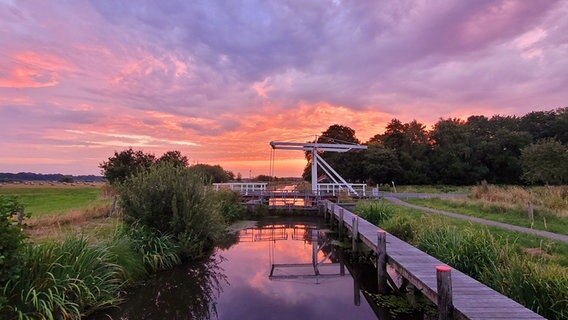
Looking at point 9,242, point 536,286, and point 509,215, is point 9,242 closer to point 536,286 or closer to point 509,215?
point 536,286

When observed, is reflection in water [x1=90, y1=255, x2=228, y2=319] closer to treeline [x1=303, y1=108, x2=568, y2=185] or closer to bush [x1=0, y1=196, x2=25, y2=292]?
bush [x1=0, y1=196, x2=25, y2=292]

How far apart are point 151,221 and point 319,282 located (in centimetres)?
603

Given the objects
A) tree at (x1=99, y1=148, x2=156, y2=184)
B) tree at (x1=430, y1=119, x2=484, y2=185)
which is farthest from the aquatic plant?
tree at (x1=430, y1=119, x2=484, y2=185)

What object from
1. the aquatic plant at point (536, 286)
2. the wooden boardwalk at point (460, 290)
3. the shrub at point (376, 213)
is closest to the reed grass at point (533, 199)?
the shrub at point (376, 213)

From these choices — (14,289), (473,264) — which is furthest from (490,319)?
(14,289)

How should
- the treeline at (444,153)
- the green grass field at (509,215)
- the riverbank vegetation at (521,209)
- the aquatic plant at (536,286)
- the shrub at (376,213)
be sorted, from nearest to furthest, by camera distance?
1. the aquatic plant at (536,286)
2. the green grass field at (509,215)
3. the riverbank vegetation at (521,209)
4. the shrub at (376,213)
5. the treeline at (444,153)

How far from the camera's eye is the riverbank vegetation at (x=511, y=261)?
20.0ft

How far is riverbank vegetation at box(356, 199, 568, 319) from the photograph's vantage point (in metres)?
6.09

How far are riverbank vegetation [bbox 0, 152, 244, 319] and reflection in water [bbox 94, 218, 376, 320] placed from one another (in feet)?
1.94

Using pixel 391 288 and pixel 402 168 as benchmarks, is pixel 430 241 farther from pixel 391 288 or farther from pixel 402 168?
pixel 402 168

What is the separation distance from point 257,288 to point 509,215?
12.0 metres

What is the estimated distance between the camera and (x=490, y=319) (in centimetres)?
549

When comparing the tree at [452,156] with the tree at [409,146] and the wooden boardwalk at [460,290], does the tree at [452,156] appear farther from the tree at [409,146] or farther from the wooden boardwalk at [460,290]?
the wooden boardwalk at [460,290]

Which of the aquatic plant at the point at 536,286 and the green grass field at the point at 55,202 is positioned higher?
the green grass field at the point at 55,202
